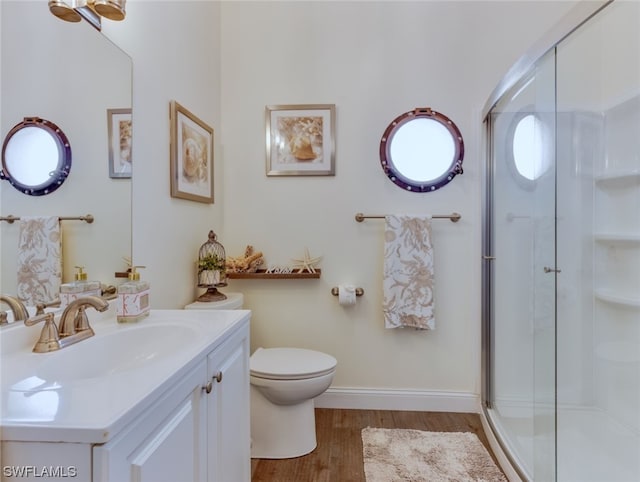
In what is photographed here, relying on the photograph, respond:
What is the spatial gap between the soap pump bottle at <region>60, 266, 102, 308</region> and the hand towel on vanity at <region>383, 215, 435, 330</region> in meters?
1.47

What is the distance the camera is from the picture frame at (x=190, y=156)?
5.10 feet

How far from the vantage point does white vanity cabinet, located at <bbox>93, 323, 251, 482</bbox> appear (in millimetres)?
546

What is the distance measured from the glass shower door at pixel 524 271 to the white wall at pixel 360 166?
158mm

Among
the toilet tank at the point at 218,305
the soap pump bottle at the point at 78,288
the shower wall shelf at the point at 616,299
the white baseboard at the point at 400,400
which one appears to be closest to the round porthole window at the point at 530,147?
the shower wall shelf at the point at 616,299

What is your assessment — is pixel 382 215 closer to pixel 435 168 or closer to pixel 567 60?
pixel 435 168

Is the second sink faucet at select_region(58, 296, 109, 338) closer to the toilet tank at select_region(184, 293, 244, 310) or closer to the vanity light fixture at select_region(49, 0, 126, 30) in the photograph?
the toilet tank at select_region(184, 293, 244, 310)

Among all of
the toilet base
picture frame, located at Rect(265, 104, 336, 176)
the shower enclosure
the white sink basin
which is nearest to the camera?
the white sink basin

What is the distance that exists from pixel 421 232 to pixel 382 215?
259mm

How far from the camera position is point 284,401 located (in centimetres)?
160

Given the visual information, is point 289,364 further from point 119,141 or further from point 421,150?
point 421,150

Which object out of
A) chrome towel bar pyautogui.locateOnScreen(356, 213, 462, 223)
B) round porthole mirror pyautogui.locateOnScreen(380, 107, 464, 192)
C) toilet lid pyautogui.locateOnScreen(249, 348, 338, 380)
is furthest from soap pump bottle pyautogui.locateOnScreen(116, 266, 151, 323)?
round porthole mirror pyautogui.locateOnScreen(380, 107, 464, 192)

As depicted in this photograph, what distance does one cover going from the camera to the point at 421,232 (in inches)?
77.9

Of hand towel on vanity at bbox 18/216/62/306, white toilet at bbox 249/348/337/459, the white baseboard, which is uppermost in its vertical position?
hand towel on vanity at bbox 18/216/62/306

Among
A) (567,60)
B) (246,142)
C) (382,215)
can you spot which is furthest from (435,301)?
(246,142)
